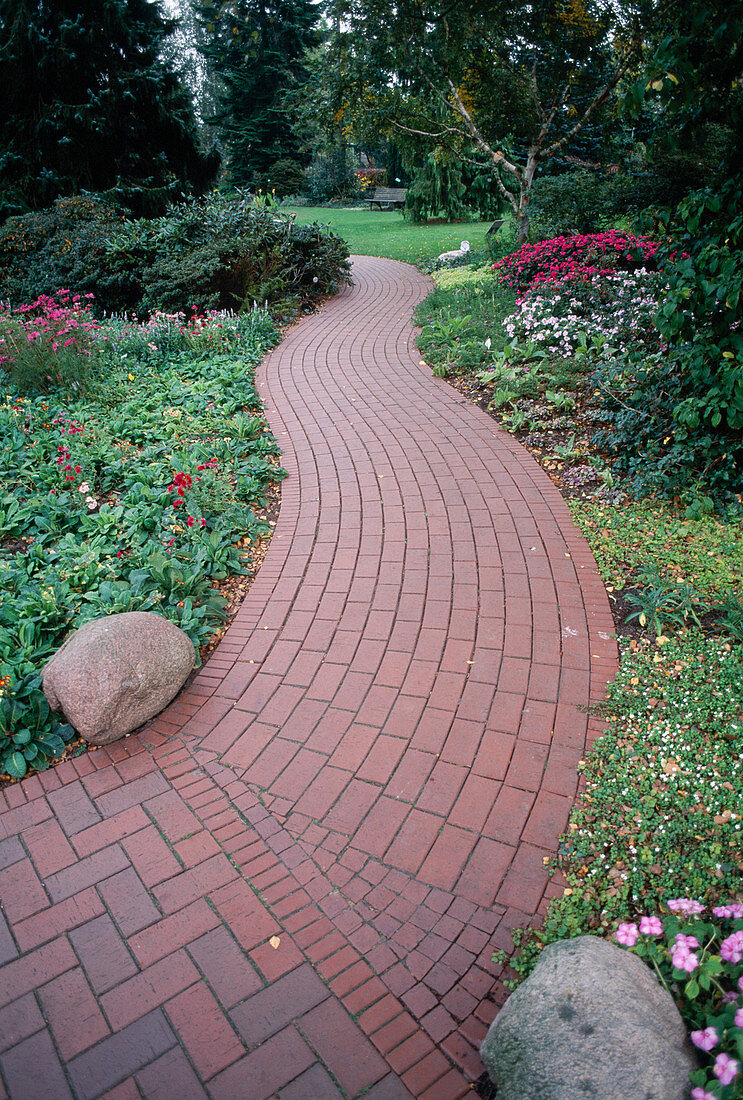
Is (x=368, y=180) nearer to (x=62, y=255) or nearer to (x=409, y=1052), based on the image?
(x=62, y=255)

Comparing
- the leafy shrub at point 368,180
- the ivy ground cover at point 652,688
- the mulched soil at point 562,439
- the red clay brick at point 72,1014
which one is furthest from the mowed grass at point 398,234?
the red clay brick at point 72,1014

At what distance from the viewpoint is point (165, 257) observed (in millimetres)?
9984

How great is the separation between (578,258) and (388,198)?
26.2 metres

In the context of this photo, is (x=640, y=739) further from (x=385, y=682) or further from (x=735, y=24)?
(x=735, y=24)

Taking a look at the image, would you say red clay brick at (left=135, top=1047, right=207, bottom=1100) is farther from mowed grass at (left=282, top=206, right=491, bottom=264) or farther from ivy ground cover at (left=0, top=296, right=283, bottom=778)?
mowed grass at (left=282, top=206, right=491, bottom=264)

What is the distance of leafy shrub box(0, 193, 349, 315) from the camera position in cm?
929

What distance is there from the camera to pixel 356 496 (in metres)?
4.85

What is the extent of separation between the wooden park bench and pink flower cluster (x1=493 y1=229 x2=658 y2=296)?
21997 millimetres

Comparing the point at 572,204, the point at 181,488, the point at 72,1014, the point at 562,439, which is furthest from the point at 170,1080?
the point at 572,204

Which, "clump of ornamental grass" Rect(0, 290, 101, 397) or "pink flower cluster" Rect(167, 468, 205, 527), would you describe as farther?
"clump of ornamental grass" Rect(0, 290, 101, 397)

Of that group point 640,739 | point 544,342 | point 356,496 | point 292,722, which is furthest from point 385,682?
point 544,342

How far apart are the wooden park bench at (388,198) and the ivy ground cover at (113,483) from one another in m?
25.3

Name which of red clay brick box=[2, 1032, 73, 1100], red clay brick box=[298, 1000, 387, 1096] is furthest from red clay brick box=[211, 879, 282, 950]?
red clay brick box=[2, 1032, 73, 1100]

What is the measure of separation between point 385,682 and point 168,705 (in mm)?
1127
